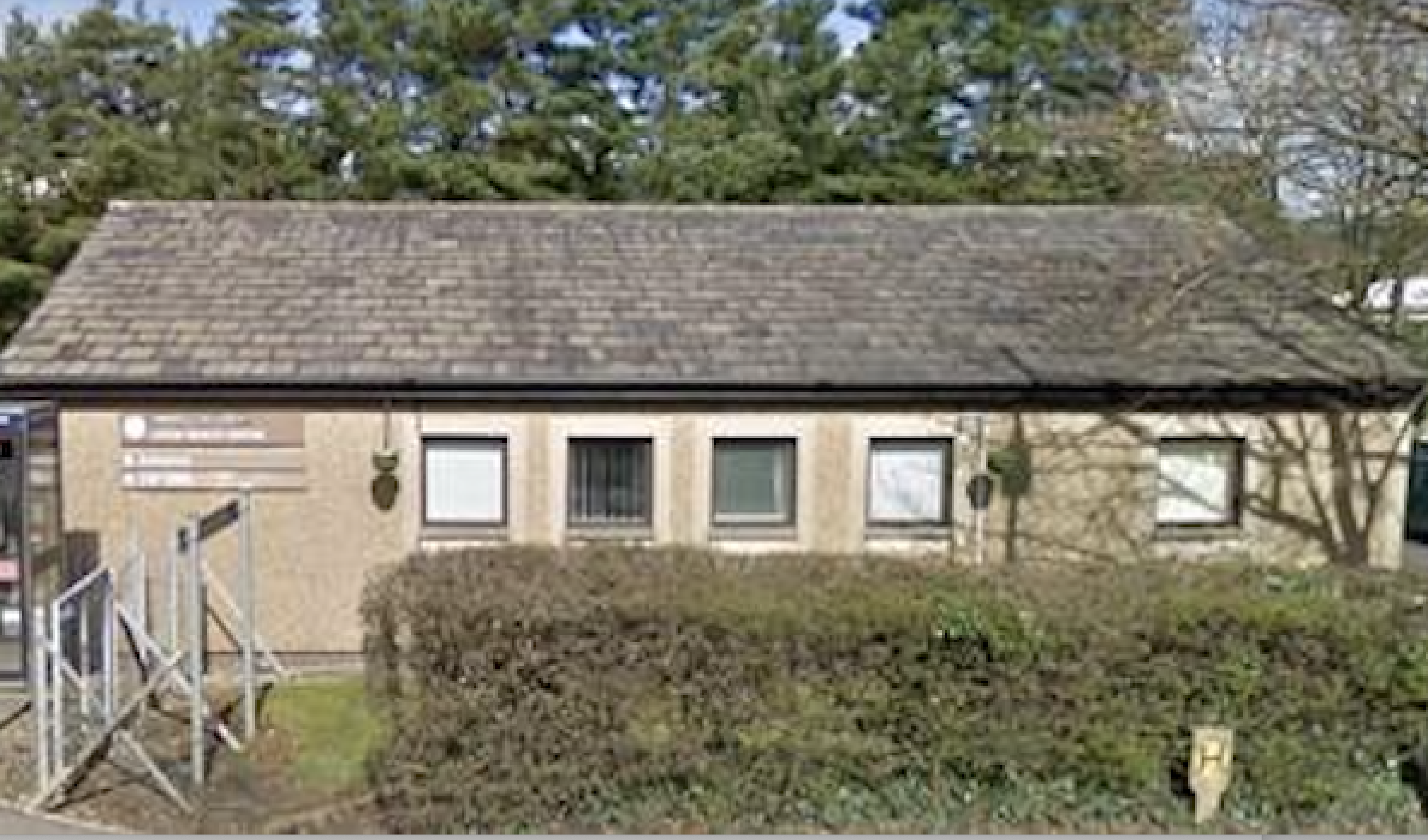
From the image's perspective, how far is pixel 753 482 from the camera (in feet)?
41.1

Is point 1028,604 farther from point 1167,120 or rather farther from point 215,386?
point 215,386

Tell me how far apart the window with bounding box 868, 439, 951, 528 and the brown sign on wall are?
212 inches

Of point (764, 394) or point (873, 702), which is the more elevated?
point (764, 394)

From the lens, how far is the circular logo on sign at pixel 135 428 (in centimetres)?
1186

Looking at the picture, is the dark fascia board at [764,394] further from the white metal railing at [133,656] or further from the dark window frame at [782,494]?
the white metal railing at [133,656]

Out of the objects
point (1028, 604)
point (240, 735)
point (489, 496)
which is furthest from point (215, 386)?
point (1028, 604)

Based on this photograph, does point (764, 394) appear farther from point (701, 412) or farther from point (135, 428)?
point (135, 428)

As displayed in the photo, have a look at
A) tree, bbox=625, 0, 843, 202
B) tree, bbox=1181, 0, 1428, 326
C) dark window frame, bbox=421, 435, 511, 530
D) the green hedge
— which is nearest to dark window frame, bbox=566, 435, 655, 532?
dark window frame, bbox=421, 435, 511, 530

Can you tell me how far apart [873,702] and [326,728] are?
15.3ft

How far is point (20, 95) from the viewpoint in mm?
30812

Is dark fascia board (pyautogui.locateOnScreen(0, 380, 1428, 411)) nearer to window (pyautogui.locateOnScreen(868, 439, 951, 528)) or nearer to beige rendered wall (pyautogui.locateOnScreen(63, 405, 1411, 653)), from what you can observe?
beige rendered wall (pyautogui.locateOnScreen(63, 405, 1411, 653))

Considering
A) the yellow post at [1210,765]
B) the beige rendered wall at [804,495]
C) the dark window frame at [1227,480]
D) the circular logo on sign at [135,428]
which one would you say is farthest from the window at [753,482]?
the yellow post at [1210,765]

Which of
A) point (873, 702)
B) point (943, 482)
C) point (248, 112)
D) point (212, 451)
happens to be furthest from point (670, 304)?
point (248, 112)

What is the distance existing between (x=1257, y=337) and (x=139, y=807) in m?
10.8
